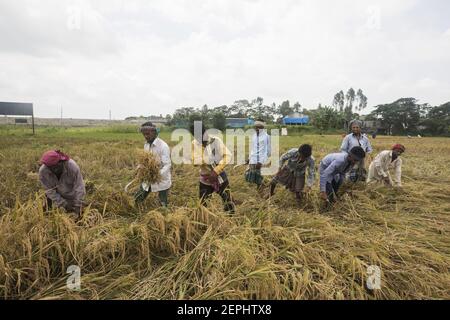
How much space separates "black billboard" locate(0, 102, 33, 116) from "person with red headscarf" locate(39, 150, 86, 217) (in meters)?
24.9

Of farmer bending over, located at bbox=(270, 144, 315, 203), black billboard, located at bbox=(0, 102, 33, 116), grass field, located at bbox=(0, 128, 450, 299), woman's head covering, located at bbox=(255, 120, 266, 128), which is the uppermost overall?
black billboard, located at bbox=(0, 102, 33, 116)

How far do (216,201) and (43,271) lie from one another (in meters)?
1.61

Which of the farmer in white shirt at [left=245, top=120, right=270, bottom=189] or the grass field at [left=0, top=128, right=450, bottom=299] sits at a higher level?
the farmer in white shirt at [left=245, top=120, right=270, bottom=189]

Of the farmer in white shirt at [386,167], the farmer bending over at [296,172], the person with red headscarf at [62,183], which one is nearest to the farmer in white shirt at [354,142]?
the farmer in white shirt at [386,167]

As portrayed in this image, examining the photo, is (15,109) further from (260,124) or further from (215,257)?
(215,257)

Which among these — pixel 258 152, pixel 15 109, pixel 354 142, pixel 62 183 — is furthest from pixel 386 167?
pixel 15 109

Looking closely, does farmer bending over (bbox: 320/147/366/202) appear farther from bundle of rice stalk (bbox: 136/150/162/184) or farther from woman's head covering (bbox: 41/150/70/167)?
woman's head covering (bbox: 41/150/70/167)

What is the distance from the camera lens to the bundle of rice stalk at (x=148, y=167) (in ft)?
9.21

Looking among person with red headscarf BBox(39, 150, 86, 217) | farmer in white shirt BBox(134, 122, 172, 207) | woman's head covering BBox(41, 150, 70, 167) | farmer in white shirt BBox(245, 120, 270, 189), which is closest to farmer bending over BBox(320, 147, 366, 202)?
farmer in white shirt BBox(245, 120, 270, 189)

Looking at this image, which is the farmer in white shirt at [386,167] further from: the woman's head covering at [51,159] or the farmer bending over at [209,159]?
the woman's head covering at [51,159]

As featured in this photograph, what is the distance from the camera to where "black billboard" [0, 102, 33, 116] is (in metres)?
22.1

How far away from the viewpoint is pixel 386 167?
4152mm
